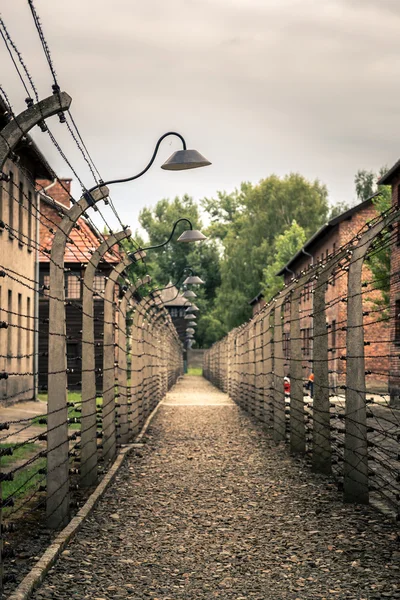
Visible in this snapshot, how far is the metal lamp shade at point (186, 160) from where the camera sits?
11.7 metres

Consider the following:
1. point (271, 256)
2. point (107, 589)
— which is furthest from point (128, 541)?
point (271, 256)

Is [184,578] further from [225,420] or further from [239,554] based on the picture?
[225,420]

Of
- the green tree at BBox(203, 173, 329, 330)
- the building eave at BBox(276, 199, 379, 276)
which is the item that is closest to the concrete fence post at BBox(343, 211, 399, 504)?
the building eave at BBox(276, 199, 379, 276)

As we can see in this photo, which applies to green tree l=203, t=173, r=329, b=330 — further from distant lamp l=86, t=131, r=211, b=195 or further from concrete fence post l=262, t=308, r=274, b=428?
distant lamp l=86, t=131, r=211, b=195

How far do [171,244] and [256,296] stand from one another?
112ft

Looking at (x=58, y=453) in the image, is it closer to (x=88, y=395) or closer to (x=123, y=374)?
(x=88, y=395)

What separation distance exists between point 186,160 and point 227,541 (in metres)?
5.09

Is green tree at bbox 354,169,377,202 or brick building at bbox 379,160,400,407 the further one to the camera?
green tree at bbox 354,169,377,202

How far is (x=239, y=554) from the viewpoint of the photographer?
7.49 metres

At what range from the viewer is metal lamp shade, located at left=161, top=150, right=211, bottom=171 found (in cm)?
1170

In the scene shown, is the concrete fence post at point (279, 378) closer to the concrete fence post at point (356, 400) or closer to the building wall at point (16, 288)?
the concrete fence post at point (356, 400)

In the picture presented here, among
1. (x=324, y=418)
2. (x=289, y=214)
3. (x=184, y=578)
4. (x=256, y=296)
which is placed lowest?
(x=184, y=578)

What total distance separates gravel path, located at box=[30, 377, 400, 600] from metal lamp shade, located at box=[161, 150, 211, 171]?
3625 mm

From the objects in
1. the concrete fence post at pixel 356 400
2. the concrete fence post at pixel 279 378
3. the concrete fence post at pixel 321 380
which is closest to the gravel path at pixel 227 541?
the concrete fence post at pixel 356 400
